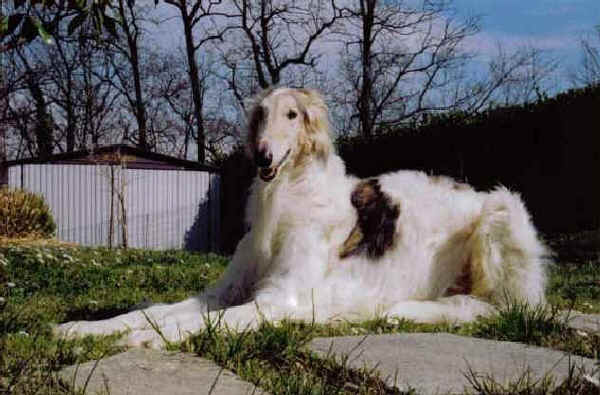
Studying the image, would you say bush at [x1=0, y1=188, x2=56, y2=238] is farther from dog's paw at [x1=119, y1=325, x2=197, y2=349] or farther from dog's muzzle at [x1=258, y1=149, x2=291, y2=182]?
dog's paw at [x1=119, y1=325, x2=197, y2=349]

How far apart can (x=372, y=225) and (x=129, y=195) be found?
1584cm

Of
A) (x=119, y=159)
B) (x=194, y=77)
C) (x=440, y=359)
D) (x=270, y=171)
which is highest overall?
(x=194, y=77)

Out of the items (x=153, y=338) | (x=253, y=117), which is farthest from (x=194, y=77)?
(x=153, y=338)

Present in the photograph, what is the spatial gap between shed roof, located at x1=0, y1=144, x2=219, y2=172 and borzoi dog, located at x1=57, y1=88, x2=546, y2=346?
13.4 metres

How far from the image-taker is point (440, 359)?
214cm

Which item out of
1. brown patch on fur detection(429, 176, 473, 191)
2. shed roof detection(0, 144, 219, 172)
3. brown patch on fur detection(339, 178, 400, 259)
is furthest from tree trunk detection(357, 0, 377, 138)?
brown patch on fur detection(339, 178, 400, 259)

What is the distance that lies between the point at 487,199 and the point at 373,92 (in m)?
19.2

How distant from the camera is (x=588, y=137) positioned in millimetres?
10508

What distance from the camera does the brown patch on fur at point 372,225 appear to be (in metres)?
3.74

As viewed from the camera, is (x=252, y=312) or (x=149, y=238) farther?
(x=149, y=238)

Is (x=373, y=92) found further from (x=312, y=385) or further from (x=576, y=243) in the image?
(x=312, y=385)

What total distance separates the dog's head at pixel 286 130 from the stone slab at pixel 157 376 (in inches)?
59.6

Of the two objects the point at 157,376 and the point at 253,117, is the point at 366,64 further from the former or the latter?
the point at 157,376

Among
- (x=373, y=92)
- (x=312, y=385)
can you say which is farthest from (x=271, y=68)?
(x=312, y=385)
